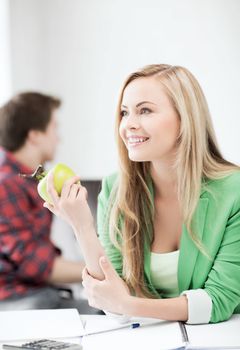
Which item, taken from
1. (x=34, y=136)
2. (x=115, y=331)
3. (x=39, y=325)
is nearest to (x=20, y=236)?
(x=34, y=136)

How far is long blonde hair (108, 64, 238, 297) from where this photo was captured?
1755mm

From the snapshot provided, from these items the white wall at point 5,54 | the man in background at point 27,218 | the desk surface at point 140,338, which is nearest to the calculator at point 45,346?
the desk surface at point 140,338

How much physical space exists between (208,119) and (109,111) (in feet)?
6.66

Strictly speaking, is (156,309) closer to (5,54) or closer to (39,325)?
(39,325)

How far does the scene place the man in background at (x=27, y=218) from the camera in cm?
261

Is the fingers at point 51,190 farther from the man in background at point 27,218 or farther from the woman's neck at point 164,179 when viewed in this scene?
the man in background at point 27,218

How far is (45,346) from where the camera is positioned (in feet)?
4.32

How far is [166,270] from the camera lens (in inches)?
69.4

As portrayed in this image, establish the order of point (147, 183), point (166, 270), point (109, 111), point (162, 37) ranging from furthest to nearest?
point (109, 111) → point (162, 37) → point (147, 183) → point (166, 270)

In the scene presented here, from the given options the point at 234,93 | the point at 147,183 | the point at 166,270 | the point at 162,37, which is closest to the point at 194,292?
the point at 166,270

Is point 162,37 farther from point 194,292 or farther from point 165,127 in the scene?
point 194,292

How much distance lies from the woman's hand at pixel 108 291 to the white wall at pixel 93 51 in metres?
2.02

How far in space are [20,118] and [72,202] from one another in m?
1.42

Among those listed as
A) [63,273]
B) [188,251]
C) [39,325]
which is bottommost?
[63,273]
